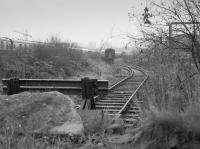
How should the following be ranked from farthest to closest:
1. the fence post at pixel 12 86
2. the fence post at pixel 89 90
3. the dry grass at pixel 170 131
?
the fence post at pixel 12 86 < the fence post at pixel 89 90 < the dry grass at pixel 170 131

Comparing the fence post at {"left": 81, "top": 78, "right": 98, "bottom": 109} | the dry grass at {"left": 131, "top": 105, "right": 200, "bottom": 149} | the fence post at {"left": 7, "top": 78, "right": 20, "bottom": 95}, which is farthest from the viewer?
the fence post at {"left": 7, "top": 78, "right": 20, "bottom": 95}

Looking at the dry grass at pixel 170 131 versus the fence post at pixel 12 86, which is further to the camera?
the fence post at pixel 12 86

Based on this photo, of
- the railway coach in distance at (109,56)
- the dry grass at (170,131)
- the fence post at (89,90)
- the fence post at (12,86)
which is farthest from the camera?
the railway coach in distance at (109,56)

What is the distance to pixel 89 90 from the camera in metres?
8.16

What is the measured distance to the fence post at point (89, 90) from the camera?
8.05m

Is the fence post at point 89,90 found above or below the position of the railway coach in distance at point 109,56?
below

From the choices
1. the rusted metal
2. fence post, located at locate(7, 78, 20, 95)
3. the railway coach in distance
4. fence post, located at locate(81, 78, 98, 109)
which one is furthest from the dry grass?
Answer: the railway coach in distance

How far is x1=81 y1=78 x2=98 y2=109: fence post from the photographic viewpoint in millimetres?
8055

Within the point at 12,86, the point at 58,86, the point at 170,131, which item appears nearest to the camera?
the point at 170,131

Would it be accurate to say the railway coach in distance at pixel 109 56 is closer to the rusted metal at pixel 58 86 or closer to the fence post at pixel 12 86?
the rusted metal at pixel 58 86

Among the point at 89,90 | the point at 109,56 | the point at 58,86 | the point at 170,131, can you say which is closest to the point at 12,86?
the point at 58,86

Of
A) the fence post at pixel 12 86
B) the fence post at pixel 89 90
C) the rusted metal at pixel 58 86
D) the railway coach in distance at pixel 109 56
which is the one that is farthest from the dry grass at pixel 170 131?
the railway coach in distance at pixel 109 56

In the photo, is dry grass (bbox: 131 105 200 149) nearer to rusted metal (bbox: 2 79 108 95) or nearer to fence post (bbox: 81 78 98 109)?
fence post (bbox: 81 78 98 109)

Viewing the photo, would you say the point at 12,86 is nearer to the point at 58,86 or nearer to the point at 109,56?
the point at 58,86
